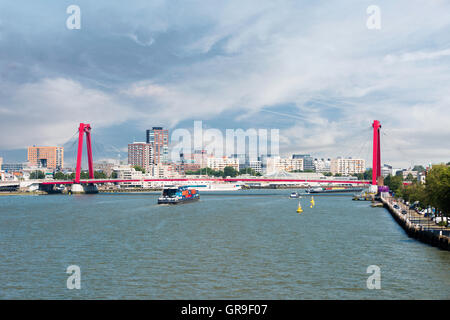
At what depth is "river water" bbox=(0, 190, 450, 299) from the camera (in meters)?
14.9

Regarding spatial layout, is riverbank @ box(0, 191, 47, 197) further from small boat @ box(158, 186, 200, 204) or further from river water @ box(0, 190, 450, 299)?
river water @ box(0, 190, 450, 299)

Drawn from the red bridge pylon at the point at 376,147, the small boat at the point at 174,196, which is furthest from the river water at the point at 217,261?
the red bridge pylon at the point at 376,147

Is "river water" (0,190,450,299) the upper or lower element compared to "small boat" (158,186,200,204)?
lower

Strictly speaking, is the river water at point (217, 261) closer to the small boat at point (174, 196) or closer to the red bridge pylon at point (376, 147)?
the small boat at point (174, 196)

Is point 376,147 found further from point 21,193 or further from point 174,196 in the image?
point 21,193

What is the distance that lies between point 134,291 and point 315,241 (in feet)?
42.3

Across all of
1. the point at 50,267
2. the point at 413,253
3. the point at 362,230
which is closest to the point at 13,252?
the point at 50,267

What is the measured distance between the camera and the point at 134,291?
14844 millimetres

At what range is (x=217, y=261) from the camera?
64.0ft

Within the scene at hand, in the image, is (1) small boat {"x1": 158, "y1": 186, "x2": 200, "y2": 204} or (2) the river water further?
(1) small boat {"x1": 158, "y1": 186, "x2": 200, "y2": 204}

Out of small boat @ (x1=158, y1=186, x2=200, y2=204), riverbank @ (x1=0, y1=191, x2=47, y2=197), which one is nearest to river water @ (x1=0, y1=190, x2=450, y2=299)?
small boat @ (x1=158, y1=186, x2=200, y2=204)

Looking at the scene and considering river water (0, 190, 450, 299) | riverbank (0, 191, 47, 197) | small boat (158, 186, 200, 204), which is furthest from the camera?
riverbank (0, 191, 47, 197)

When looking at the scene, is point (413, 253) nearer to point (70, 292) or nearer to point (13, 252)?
point (70, 292)

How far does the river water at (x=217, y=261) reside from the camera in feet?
48.9
